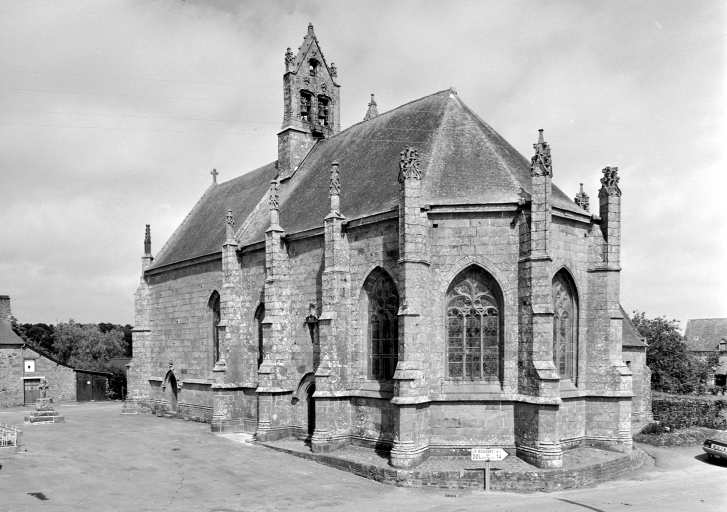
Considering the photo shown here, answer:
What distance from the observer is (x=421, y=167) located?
20.5 m

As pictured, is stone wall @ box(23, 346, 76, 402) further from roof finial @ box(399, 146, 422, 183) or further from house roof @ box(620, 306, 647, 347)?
house roof @ box(620, 306, 647, 347)

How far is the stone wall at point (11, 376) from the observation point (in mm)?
40844

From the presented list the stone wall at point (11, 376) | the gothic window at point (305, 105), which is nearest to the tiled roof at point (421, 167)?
the gothic window at point (305, 105)

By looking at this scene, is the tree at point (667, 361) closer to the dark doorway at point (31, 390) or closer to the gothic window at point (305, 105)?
the gothic window at point (305, 105)

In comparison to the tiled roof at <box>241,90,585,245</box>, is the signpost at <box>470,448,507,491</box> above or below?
below

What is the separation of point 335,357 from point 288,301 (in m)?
3.89

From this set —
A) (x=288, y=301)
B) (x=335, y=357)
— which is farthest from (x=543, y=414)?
(x=288, y=301)

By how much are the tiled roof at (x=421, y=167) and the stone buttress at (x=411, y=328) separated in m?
0.91

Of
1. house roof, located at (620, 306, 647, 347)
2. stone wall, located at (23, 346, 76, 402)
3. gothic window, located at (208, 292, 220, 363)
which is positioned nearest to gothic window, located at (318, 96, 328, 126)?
gothic window, located at (208, 292, 220, 363)

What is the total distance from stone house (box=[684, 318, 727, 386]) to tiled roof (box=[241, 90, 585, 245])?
5202 cm

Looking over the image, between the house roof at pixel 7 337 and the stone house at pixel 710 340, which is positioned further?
the stone house at pixel 710 340

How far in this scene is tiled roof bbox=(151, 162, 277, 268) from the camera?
3050 cm

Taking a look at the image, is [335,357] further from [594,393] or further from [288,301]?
[594,393]

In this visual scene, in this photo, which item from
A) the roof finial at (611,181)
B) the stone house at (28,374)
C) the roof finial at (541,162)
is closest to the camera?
the roof finial at (541,162)
